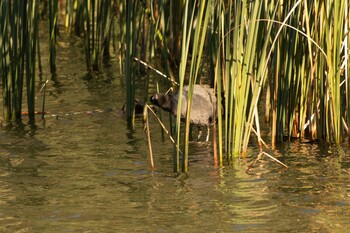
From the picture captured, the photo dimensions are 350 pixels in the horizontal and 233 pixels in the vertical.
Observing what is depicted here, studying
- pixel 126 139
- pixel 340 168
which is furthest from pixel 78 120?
pixel 340 168

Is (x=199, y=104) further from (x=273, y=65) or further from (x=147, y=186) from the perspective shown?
(x=147, y=186)

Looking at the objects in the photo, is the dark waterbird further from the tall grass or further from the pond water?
the tall grass

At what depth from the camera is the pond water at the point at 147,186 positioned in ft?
15.9

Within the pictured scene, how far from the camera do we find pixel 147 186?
5598 millimetres

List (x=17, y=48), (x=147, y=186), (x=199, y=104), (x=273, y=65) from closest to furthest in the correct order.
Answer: (x=147, y=186), (x=273, y=65), (x=199, y=104), (x=17, y=48)

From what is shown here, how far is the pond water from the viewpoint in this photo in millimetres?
4859

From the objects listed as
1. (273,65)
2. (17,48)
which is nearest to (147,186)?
(273,65)

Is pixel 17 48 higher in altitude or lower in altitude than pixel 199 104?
higher

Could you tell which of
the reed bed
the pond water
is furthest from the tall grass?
the reed bed

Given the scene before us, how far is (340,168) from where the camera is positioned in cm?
591

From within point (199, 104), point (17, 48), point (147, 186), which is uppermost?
point (17, 48)

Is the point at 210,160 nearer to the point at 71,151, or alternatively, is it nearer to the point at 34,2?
the point at 71,151

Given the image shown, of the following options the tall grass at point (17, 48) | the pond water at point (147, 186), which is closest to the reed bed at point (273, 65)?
the pond water at point (147, 186)

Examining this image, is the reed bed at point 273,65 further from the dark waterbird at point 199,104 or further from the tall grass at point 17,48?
the tall grass at point 17,48
